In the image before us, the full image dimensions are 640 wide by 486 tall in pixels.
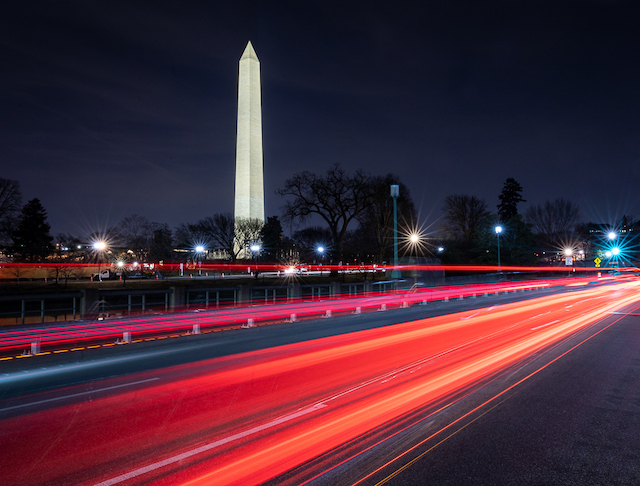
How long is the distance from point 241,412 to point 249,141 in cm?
4932

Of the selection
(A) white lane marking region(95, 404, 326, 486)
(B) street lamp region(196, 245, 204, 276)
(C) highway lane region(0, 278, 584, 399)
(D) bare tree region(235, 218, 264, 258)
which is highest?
(D) bare tree region(235, 218, 264, 258)

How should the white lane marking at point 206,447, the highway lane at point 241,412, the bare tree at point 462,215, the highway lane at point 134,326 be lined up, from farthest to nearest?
the bare tree at point 462,215, the highway lane at point 134,326, the highway lane at point 241,412, the white lane marking at point 206,447

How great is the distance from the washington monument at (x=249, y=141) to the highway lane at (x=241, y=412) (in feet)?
145

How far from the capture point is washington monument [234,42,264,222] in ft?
173

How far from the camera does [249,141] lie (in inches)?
2062

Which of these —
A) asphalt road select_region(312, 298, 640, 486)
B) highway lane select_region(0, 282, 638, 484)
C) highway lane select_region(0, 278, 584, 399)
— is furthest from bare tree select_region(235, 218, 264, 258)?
asphalt road select_region(312, 298, 640, 486)

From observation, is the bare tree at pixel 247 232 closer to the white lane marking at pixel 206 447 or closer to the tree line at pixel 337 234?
the tree line at pixel 337 234

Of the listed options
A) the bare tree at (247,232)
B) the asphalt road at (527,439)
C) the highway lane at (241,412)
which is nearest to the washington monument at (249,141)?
the bare tree at (247,232)

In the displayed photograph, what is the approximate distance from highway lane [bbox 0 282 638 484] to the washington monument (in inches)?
1740

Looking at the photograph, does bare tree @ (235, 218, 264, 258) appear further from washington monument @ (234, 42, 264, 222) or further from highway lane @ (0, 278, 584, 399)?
highway lane @ (0, 278, 584, 399)

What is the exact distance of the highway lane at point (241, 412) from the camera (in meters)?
4.82

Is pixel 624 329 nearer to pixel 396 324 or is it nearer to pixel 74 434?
pixel 396 324

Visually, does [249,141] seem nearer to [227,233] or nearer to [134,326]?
[227,233]

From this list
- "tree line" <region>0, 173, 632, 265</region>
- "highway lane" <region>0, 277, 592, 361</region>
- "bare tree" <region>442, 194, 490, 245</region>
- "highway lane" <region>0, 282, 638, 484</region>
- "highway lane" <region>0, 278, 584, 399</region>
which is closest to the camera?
"highway lane" <region>0, 282, 638, 484</region>
